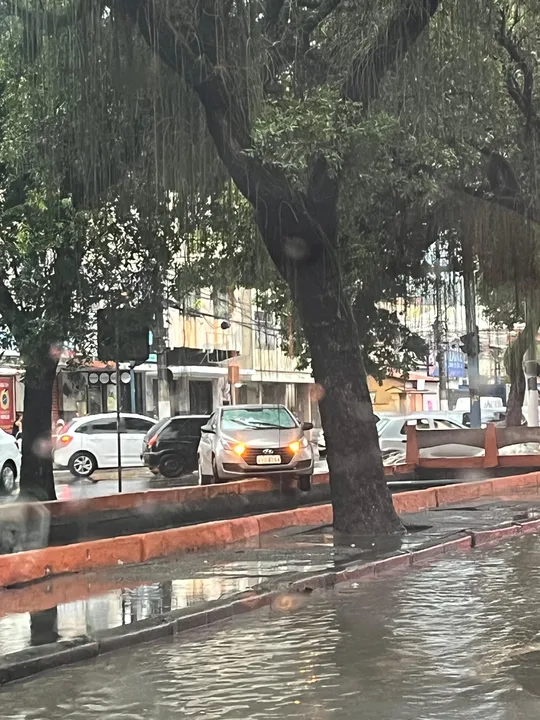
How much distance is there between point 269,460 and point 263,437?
A: 1.63ft

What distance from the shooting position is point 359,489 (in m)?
11.9

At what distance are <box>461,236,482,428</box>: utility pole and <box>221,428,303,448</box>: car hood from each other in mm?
3833

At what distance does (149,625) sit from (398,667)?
1.99 meters

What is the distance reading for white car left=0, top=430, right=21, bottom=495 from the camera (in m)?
20.8

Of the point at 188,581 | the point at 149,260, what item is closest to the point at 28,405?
the point at 149,260

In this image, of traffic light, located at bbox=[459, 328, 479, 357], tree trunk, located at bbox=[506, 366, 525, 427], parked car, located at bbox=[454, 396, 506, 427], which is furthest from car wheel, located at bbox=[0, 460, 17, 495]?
parked car, located at bbox=[454, 396, 506, 427]

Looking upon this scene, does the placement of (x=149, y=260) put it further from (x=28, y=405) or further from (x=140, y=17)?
(x=140, y=17)

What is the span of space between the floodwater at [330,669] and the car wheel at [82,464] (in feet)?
65.3

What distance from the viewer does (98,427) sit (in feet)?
91.7

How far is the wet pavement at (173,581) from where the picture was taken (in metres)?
7.44

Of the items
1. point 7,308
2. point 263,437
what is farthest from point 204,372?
point 7,308

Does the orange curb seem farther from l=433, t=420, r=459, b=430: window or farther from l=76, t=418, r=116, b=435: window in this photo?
l=433, t=420, r=459, b=430: window

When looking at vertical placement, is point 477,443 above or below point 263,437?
below

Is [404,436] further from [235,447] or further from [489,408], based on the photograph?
[489,408]
